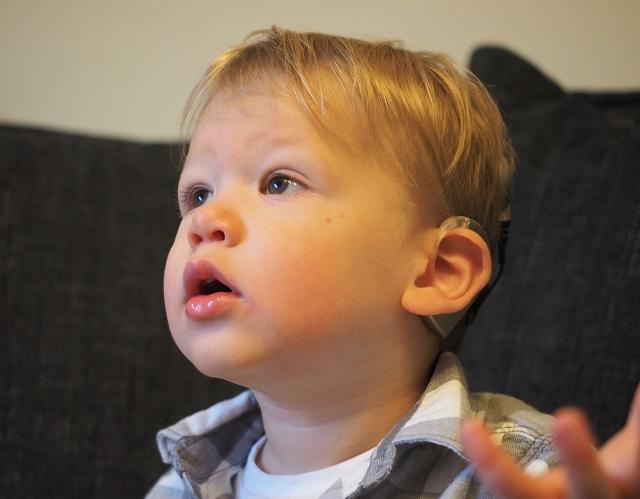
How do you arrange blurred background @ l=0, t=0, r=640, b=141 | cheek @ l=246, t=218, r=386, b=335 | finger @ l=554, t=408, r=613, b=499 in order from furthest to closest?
blurred background @ l=0, t=0, r=640, b=141 < cheek @ l=246, t=218, r=386, b=335 < finger @ l=554, t=408, r=613, b=499

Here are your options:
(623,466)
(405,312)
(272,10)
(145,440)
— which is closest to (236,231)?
(405,312)

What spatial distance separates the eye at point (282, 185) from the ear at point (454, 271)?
0.46 ft

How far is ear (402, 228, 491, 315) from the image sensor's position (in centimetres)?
75

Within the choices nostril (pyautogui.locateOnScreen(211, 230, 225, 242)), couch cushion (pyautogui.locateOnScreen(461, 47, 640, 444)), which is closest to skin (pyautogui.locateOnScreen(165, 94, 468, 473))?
nostril (pyautogui.locateOnScreen(211, 230, 225, 242))

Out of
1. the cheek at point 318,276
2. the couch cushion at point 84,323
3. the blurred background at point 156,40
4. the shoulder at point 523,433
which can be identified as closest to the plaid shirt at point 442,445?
the shoulder at point 523,433

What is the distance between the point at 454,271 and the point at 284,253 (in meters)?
0.19

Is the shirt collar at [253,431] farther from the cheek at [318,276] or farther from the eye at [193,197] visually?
the eye at [193,197]

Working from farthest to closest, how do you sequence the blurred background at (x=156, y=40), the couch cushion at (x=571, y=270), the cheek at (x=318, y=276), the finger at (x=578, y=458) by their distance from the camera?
the blurred background at (x=156, y=40)
the couch cushion at (x=571, y=270)
the cheek at (x=318, y=276)
the finger at (x=578, y=458)

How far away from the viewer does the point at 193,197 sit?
81cm

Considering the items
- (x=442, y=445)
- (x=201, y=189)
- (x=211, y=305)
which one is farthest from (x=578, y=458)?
(x=201, y=189)

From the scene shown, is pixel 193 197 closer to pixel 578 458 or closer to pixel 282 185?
pixel 282 185

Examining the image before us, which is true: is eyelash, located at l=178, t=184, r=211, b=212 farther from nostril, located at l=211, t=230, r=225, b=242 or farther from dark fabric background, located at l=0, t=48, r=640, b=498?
dark fabric background, located at l=0, t=48, r=640, b=498

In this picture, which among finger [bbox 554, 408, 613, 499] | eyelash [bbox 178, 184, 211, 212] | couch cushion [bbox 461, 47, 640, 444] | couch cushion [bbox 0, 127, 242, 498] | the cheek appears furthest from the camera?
couch cushion [bbox 0, 127, 242, 498]

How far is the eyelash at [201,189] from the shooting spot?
709 mm
